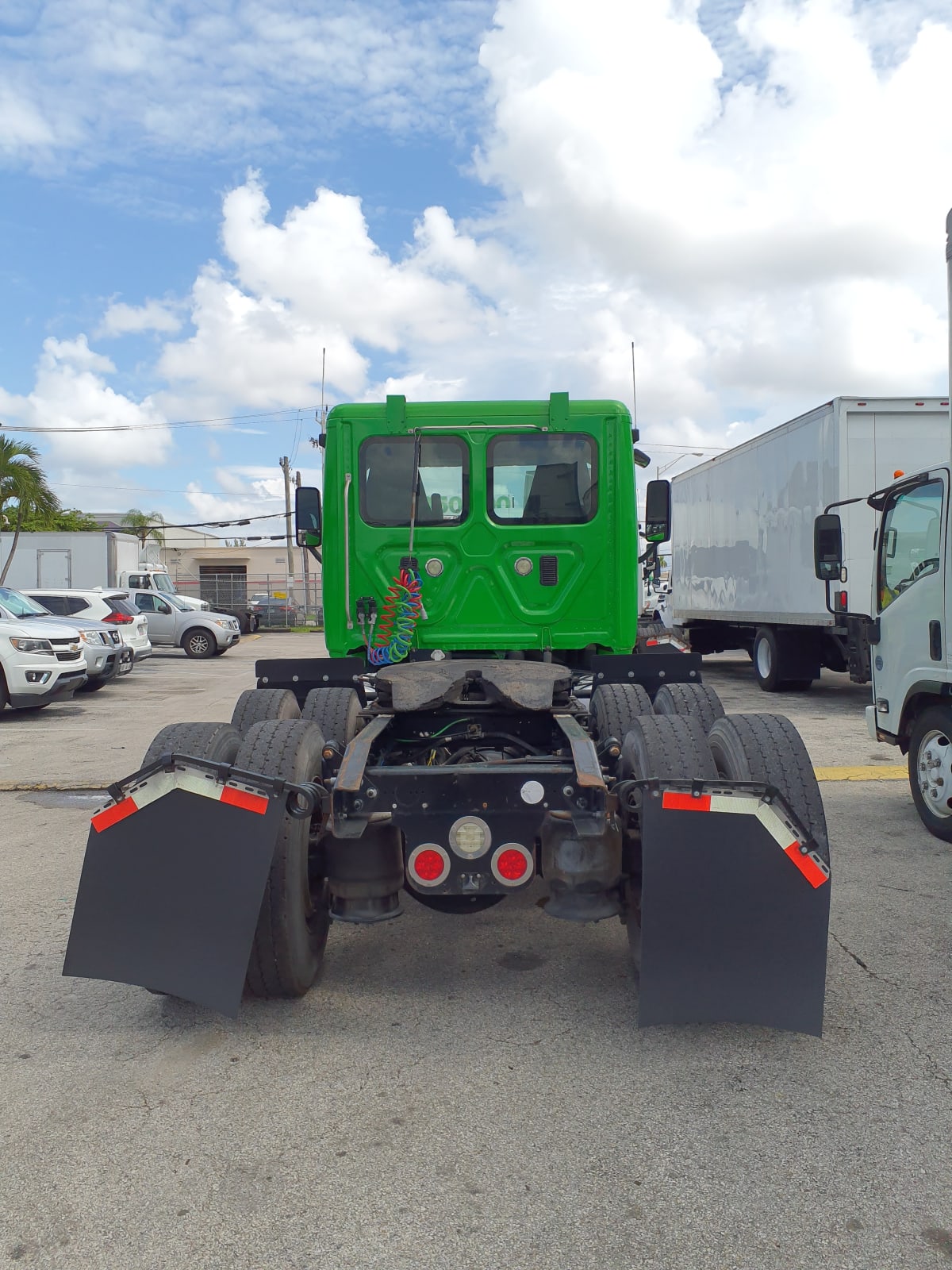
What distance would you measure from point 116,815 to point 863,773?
674 centimetres

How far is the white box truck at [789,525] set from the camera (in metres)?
11.7

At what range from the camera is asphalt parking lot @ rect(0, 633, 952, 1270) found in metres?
2.46

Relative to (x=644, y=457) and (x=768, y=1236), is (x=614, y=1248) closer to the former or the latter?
(x=768, y=1236)

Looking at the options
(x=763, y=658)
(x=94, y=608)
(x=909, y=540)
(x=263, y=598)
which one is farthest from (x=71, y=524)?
(x=909, y=540)

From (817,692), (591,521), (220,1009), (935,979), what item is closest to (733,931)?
(935,979)

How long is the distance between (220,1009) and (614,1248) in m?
1.57

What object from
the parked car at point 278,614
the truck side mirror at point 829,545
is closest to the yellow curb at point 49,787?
the truck side mirror at point 829,545

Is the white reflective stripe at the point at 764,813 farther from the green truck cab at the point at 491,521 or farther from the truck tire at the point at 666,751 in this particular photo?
the green truck cab at the point at 491,521

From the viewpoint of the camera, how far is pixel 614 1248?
241cm

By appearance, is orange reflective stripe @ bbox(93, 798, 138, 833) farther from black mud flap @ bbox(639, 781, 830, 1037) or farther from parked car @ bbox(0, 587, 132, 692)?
parked car @ bbox(0, 587, 132, 692)

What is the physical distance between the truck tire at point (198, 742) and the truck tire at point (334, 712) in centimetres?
112

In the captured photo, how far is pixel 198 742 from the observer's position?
158 inches

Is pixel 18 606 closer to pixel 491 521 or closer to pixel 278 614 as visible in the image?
pixel 491 521

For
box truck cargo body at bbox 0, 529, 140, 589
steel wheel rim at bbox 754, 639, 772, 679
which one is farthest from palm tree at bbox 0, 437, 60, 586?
steel wheel rim at bbox 754, 639, 772, 679
